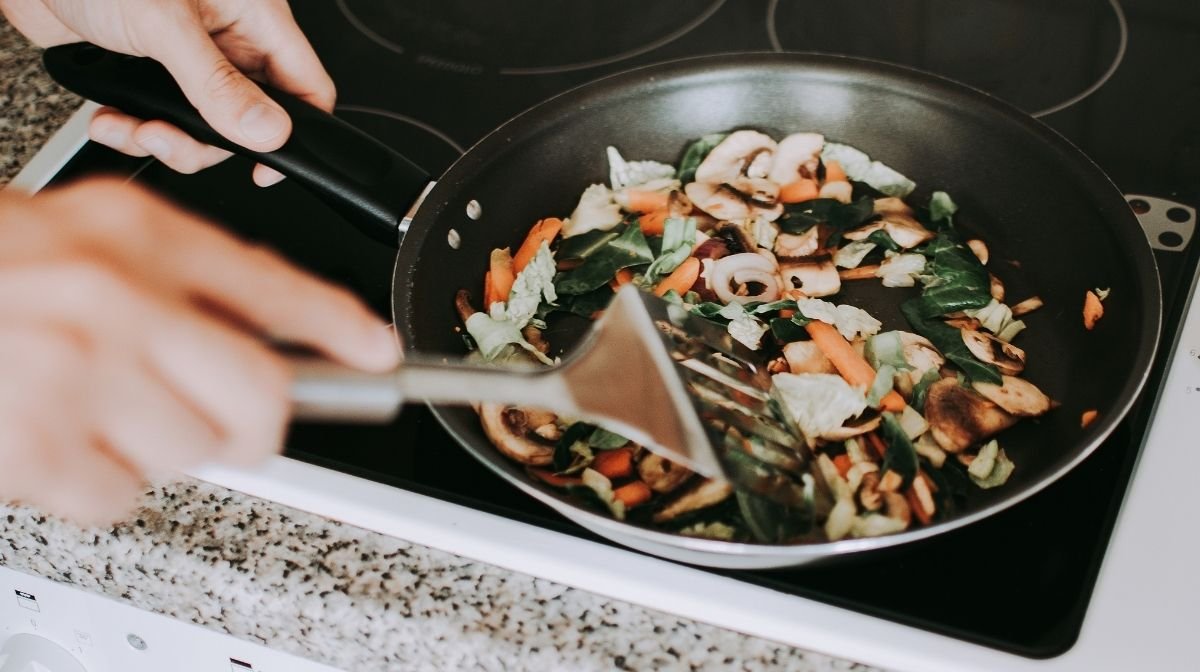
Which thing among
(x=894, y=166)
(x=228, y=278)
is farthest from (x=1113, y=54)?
(x=228, y=278)

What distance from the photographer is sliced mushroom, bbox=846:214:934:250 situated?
98cm

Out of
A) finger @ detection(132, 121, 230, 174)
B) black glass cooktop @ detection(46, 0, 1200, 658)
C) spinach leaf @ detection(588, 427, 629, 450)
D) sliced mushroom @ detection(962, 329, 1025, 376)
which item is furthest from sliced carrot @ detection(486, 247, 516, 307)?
sliced mushroom @ detection(962, 329, 1025, 376)

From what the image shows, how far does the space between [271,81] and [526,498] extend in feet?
1.90

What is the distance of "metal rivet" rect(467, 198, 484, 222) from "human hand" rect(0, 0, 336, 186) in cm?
18

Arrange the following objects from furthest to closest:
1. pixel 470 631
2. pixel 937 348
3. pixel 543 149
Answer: pixel 543 149 → pixel 937 348 → pixel 470 631

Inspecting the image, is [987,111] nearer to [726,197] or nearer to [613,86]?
[726,197]

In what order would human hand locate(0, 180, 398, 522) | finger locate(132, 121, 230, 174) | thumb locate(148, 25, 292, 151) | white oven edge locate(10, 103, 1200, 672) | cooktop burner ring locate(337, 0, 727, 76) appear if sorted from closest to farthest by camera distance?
human hand locate(0, 180, 398, 522) → white oven edge locate(10, 103, 1200, 672) → thumb locate(148, 25, 292, 151) → finger locate(132, 121, 230, 174) → cooktop burner ring locate(337, 0, 727, 76)

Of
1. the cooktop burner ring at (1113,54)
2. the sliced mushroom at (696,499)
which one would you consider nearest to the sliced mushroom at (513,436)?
the sliced mushroom at (696,499)

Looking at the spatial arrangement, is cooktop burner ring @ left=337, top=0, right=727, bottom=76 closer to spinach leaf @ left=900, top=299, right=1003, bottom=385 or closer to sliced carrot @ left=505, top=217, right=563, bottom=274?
sliced carrot @ left=505, top=217, right=563, bottom=274

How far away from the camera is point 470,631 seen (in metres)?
0.70

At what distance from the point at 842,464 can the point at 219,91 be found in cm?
62

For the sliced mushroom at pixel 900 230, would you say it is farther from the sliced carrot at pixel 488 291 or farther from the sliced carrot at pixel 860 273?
the sliced carrot at pixel 488 291

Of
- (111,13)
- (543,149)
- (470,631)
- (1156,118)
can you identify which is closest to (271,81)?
(111,13)

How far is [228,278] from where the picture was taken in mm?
566
